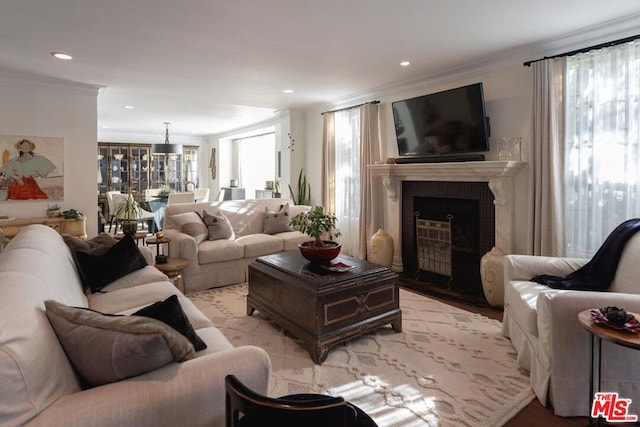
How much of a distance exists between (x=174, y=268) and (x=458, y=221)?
10.9ft

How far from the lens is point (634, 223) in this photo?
2.63 meters

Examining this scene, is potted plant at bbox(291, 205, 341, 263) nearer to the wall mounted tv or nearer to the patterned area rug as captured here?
the patterned area rug

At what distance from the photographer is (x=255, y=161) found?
33.3ft

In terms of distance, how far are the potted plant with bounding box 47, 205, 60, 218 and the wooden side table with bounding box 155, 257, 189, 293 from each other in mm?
2173

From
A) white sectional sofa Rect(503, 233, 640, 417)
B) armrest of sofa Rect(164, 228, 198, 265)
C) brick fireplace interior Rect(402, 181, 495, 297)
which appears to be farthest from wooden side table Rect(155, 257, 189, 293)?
white sectional sofa Rect(503, 233, 640, 417)

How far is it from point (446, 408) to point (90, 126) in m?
5.45

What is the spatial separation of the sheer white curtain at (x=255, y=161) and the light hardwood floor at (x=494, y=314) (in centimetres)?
560

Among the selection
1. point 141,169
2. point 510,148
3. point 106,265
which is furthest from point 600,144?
point 141,169

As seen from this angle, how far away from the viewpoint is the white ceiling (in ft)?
9.24

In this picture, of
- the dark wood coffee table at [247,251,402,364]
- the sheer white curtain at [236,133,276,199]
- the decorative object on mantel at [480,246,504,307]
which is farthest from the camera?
the sheer white curtain at [236,133,276,199]

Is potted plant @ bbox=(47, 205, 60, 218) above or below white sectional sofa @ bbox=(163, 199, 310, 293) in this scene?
above

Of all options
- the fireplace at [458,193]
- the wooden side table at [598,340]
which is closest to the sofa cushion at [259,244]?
the fireplace at [458,193]

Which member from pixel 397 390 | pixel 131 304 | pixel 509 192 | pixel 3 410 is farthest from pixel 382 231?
pixel 3 410

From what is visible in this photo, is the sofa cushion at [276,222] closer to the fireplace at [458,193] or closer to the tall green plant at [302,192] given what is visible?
the fireplace at [458,193]
